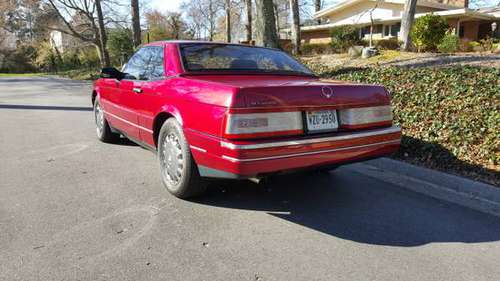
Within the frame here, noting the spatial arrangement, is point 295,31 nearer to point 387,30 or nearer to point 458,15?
point 458,15

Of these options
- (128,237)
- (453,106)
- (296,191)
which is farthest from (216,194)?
(453,106)

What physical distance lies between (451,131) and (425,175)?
1.30 metres

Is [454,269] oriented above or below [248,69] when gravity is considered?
below

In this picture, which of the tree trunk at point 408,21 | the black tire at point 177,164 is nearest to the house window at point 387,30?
the tree trunk at point 408,21

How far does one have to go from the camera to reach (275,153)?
322 cm

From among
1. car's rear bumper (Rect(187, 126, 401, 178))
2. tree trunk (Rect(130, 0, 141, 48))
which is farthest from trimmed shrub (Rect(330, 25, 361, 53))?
car's rear bumper (Rect(187, 126, 401, 178))

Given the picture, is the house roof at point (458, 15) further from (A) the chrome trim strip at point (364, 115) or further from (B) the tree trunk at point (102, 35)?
(A) the chrome trim strip at point (364, 115)

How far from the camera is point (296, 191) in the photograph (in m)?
4.31

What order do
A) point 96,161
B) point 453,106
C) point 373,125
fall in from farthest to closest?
point 453,106
point 96,161
point 373,125

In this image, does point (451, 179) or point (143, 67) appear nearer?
point (451, 179)

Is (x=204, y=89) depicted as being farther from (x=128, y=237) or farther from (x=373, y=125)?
(x=373, y=125)

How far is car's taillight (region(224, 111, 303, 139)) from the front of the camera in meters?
3.14

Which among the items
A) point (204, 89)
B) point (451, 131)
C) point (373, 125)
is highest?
point (204, 89)

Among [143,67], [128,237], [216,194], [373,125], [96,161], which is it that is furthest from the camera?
[96,161]
